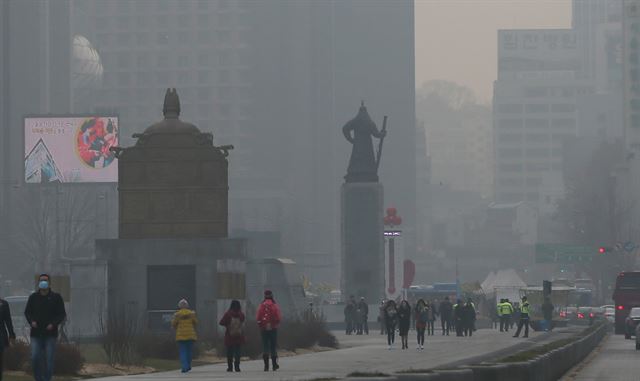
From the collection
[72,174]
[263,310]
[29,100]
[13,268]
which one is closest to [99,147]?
[72,174]

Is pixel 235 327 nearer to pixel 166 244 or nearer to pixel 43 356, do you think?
pixel 43 356

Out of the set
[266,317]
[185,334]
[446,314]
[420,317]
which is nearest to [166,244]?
[420,317]

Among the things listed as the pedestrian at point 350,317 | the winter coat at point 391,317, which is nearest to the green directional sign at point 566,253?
the pedestrian at point 350,317

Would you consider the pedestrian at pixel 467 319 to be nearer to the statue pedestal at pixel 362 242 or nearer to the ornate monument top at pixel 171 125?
the ornate monument top at pixel 171 125

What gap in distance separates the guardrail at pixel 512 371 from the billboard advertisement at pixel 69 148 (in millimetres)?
91804

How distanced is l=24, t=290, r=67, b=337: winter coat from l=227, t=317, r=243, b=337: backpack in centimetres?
820

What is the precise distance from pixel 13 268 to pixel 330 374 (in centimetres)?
11747

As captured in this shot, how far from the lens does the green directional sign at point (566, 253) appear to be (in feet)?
479

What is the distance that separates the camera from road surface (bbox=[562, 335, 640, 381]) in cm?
4125

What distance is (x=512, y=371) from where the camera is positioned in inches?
1181

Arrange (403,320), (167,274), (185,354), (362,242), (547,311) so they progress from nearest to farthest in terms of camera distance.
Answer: (185,354) → (167,274) → (403,320) → (547,311) → (362,242)

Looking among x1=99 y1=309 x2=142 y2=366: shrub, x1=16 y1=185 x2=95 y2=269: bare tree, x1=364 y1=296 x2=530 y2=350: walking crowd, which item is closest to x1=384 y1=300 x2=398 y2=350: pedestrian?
x1=364 y1=296 x2=530 y2=350: walking crowd

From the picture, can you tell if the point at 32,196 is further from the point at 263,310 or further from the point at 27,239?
the point at 263,310

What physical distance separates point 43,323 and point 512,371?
790cm
